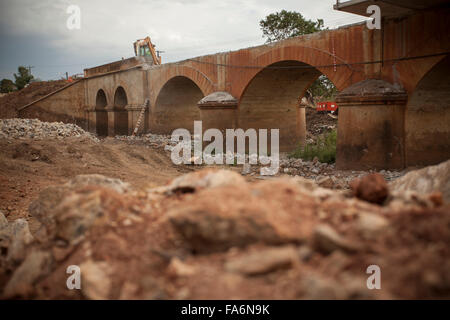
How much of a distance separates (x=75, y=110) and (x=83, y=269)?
78.5 ft

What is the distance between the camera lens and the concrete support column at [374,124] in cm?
707

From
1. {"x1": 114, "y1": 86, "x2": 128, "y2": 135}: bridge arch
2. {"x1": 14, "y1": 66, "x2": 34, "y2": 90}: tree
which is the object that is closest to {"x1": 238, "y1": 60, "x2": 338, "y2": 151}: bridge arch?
{"x1": 114, "y1": 86, "x2": 128, "y2": 135}: bridge arch

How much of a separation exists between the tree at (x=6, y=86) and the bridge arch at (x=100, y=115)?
64.4 feet

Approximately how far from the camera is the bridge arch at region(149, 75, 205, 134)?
1617 centimetres

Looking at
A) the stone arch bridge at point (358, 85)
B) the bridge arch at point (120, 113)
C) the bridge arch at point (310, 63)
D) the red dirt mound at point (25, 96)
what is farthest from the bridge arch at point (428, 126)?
the red dirt mound at point (25, 96)

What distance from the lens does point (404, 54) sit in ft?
22.6

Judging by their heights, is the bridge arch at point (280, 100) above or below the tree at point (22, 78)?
below

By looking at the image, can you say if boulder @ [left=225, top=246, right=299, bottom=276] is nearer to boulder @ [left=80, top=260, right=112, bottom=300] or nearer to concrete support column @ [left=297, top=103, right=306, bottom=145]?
boulder @ [left=80, top=260, right=112, bottom=300]

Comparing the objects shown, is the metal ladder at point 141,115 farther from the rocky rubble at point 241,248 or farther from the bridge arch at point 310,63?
the rocky rubble at point 241,248

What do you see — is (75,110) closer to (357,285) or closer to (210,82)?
(210,82)

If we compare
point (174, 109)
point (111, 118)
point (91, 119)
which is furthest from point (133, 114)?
point (91, 119)

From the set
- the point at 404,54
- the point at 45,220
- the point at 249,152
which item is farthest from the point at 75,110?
the point at 45,220

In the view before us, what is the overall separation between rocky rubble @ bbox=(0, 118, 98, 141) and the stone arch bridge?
16.4 feet

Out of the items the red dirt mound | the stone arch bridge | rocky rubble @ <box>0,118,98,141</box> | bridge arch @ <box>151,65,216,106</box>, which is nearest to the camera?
the stone arch bridge
